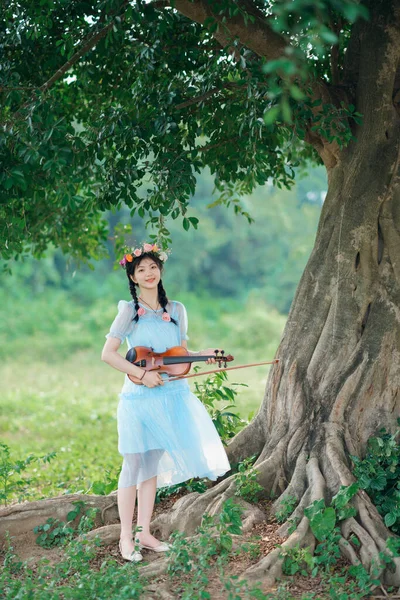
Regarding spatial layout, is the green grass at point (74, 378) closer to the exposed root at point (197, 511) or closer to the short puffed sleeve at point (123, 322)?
the exposed root at point (197, 511)

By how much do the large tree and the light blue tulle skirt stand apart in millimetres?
339

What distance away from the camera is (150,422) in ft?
14.0

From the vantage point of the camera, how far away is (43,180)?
15.1 feet

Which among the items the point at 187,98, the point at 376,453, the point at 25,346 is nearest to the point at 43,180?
the point at 187,98

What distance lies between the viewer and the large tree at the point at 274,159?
446 centimetres

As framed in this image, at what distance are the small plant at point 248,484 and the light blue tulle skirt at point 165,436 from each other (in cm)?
23

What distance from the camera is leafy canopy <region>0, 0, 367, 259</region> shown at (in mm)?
4289

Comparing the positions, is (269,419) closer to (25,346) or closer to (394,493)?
(394,493)

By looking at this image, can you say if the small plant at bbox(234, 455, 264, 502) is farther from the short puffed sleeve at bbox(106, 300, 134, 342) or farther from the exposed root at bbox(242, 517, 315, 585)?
the short puffed sleeve at bbox(106, 300, 134, 342)

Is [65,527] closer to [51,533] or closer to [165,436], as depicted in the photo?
[51,533]

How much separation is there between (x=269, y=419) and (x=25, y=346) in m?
13.6

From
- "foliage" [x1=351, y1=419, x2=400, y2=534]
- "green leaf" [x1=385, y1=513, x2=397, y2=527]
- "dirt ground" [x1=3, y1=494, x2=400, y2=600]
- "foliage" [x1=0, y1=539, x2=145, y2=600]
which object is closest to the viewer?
"foliage" [x1=0, y1=539, x2=145, y2=600]

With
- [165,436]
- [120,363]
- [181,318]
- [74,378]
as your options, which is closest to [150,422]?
[165,436]

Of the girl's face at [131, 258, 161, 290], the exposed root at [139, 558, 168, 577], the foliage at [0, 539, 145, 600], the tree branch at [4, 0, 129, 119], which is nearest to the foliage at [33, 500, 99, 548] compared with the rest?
the foliage at [0, 539, 145, 600]
